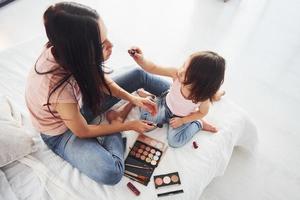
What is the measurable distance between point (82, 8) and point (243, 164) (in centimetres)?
114

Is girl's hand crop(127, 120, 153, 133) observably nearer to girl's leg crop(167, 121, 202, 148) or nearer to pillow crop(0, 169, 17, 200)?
girl's leg crop(167, 121, 202, 148)

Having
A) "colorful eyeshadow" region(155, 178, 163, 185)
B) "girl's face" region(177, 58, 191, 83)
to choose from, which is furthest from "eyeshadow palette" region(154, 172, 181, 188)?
"girl's face" region(177, 58, 191, 83)

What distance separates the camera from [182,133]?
3.89ft

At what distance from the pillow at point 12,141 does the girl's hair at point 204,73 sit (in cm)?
66

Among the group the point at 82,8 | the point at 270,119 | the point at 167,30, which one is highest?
the point at 82,8

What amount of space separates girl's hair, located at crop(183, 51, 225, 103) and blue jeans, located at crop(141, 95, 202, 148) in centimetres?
19

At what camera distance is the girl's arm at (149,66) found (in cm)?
127

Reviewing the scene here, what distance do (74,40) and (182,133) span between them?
615 millimetres

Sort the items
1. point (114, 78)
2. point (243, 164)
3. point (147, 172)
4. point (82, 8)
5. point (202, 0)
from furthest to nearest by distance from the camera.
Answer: point (202, 0)
point (243, 164)
point (114, 78)
point (147, 172)
point (82, 8)

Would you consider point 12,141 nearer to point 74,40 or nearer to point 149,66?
point 74,40

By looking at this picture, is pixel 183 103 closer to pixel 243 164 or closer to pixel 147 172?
pixel 147 172

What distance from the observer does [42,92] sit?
922 millimetres

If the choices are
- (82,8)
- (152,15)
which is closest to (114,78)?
(82,8)

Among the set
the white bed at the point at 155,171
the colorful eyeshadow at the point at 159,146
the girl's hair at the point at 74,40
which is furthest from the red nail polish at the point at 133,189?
the girl's hair at the point at 74,40
